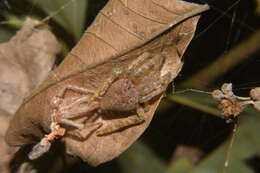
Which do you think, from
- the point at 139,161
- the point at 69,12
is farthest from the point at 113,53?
the point at 139,161

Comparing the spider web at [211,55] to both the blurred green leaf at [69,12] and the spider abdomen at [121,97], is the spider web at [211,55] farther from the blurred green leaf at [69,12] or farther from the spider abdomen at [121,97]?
the spider abdomen at [121,97]

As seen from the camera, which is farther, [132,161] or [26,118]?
[132,161]

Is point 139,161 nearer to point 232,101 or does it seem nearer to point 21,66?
point 232,101

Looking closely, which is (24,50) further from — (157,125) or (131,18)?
(157,125)

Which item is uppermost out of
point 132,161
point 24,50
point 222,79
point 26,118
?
→ point 24,50

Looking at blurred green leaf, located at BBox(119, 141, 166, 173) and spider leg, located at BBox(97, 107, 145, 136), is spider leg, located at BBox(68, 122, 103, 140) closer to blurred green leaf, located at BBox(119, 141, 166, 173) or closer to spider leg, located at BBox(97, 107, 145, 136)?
spider leg, located at BBox(97, 107, 145, 136)

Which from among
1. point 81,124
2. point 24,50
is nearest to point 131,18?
point 81,124

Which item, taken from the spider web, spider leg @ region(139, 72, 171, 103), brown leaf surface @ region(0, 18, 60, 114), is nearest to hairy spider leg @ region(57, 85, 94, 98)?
spider leg @ region(139, 72, 171, 103)
